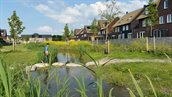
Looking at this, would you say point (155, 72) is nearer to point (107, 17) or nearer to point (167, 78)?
point (167, 78)

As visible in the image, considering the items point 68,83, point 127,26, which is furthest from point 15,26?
point 68,83

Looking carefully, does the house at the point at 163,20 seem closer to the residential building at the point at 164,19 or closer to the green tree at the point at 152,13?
the residential building at the point at 164,19

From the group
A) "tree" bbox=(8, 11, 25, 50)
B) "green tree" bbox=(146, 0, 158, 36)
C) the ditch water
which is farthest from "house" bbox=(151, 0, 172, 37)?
the ditch water

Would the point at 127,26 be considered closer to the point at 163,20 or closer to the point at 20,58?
the point at 163,20

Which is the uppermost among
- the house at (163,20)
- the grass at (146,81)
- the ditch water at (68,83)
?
the house at (163,20)

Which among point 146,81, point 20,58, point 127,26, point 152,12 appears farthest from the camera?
point 127,26

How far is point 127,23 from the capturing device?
75.4 meters

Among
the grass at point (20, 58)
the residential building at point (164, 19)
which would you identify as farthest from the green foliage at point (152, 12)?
the grass at point (20, 58)

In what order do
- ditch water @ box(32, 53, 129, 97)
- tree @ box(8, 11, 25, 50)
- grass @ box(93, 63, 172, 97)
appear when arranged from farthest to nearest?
tree @ box(8, 11, 25, 50), grass @ box(93, 63, 172, 97), ditch water @ box(32, 53, 129, 97)

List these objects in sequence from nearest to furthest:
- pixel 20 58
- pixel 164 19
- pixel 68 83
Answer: pixel 68 83 < pixel 20 58 < pixel 164 19

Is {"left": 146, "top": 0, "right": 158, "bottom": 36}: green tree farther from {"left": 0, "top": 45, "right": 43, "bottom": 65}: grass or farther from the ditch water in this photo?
the ditch water

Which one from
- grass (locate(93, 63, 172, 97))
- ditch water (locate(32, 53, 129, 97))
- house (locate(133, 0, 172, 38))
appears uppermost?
house (locate(133, 0, 172, 38))

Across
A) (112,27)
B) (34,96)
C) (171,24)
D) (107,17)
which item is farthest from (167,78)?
(112,27)

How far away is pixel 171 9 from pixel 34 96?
50.7m
